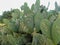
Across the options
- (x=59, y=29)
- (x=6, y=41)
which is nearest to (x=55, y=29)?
(x=59, y=29)

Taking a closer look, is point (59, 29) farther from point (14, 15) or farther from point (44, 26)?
point (14, 15)

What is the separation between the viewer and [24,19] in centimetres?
39

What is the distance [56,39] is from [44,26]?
4 centimetres

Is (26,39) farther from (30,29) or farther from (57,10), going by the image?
(57,10)

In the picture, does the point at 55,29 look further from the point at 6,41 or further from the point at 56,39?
the point at 6,41

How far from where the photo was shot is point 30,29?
1.25ft

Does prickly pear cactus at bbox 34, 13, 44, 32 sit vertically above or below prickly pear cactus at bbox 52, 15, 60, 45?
above

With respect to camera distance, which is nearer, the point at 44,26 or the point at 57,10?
the point at 44,26

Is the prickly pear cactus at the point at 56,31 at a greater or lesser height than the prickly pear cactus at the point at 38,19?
lesser

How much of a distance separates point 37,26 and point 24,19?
1.5 inches

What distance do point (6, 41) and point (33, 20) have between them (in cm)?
8

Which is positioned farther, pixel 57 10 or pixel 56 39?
pixel 57 10

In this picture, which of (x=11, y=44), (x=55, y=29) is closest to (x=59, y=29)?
(x=55, y=29)

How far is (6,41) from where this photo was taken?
0.37 metres
